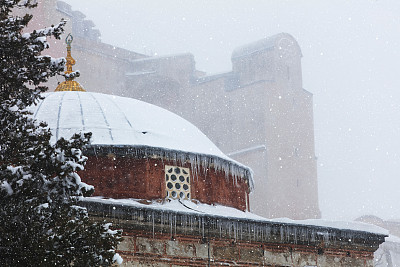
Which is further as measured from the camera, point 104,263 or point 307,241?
point 307,241

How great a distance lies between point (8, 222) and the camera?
23.2 feet

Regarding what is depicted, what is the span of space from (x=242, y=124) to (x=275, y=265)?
25.5 meters

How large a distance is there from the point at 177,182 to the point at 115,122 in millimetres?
2006

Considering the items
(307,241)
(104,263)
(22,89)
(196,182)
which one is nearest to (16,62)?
(22,89)

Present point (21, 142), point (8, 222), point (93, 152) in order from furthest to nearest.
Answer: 1. point (93, 152)
2. point (21, 142)
3. point (8, 222)

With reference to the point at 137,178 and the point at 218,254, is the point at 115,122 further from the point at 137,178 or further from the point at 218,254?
the point at 218,254

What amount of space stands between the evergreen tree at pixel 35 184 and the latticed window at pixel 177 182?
6785 millimetres

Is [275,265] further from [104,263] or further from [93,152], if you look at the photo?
[104,263]

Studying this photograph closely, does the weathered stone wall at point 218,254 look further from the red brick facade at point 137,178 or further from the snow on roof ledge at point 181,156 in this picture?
the snow on roof ledge at point 181,156

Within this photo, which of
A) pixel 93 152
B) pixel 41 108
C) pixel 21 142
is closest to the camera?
pixel 21 142

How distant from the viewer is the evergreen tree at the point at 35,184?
7.07m

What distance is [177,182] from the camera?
14.8m

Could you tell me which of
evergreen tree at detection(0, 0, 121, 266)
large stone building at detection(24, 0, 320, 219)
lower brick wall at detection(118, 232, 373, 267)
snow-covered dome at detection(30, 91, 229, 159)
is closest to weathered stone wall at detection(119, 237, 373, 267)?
lower brick wall at detection(118, 232, 373, 267)

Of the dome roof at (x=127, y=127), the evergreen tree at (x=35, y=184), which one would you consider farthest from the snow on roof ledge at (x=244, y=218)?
the evergreen tree at (x=35, y=184)
